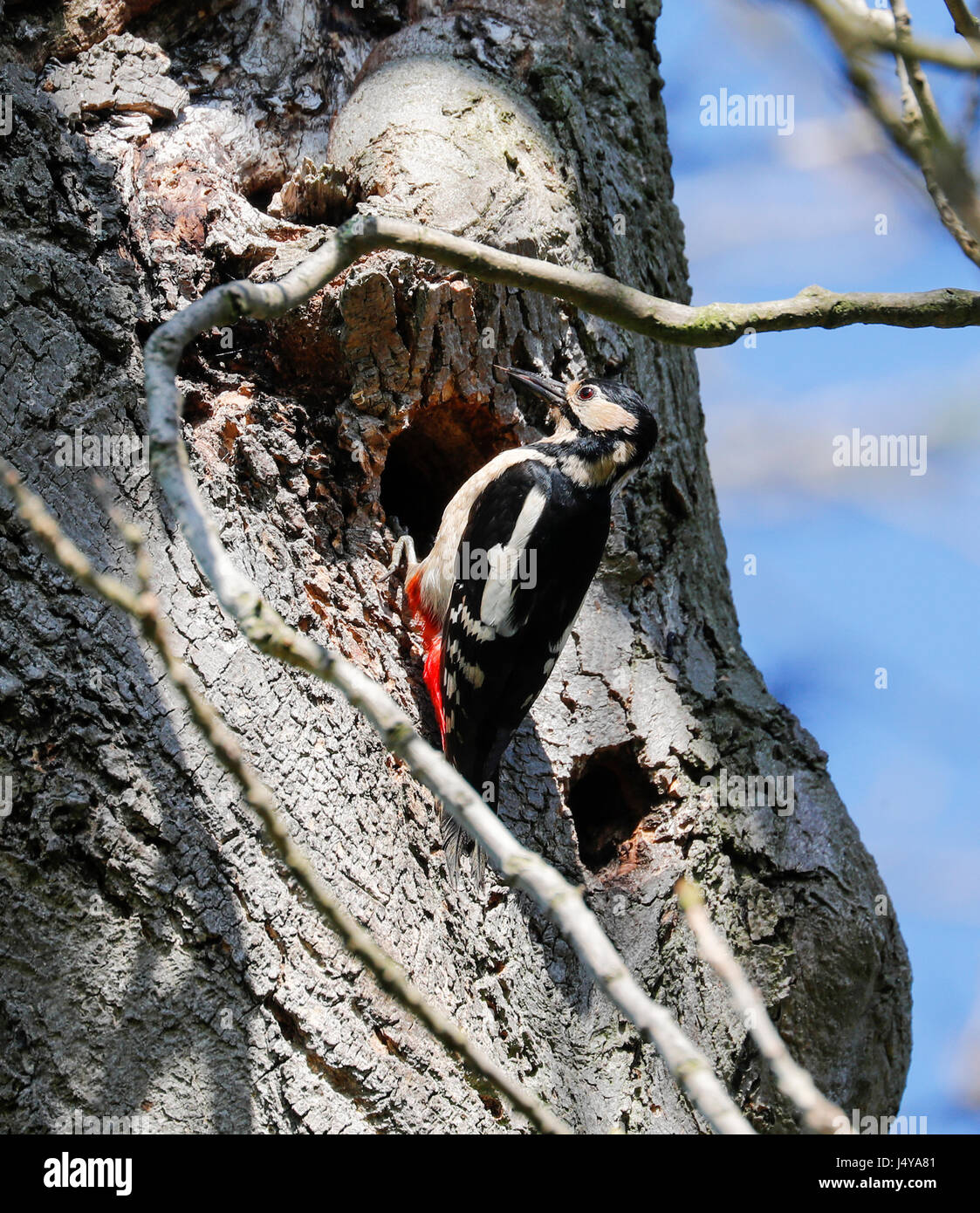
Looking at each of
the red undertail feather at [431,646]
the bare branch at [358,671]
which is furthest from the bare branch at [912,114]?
the red undertail feather at [431,646]

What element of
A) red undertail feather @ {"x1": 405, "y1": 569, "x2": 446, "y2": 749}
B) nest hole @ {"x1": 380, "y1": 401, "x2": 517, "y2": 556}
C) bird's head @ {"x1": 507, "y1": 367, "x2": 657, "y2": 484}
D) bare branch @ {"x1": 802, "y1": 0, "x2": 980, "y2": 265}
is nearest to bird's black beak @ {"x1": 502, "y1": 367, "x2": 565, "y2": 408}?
bird's head @ {"x1": 507, "y1": 367, "x2": 657, "y2": 484}

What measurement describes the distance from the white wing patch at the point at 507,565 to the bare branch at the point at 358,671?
4.50ft

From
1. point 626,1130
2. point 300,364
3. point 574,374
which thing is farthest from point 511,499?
point 626,1130

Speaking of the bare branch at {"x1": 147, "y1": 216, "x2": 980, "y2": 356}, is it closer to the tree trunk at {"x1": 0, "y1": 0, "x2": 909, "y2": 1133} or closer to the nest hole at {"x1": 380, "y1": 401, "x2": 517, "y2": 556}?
the tree trunk at {"x1": 0, "y1": 0, "x2": 909, "y2": 1133}

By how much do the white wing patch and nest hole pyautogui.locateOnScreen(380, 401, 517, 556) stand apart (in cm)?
18

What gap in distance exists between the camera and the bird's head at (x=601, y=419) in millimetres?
3010

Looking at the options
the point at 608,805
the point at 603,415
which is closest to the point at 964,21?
the point at 603,415

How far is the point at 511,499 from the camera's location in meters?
3.11

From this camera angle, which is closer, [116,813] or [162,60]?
[116,813]

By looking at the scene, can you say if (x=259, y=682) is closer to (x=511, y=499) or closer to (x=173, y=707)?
(x=173, y=707)

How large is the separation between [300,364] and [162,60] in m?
0.92

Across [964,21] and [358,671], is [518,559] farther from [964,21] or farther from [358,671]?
[358,671]

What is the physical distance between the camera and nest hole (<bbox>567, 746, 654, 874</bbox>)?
9.22ft

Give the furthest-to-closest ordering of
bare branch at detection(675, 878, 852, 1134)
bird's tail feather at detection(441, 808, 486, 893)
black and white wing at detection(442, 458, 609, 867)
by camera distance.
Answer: black and white wing at detection(442, 458, 609, 867) < bird's tail feather at detection(441, 808, 486, 893) < bare branch at detection(675, 878, 852, 1134)
